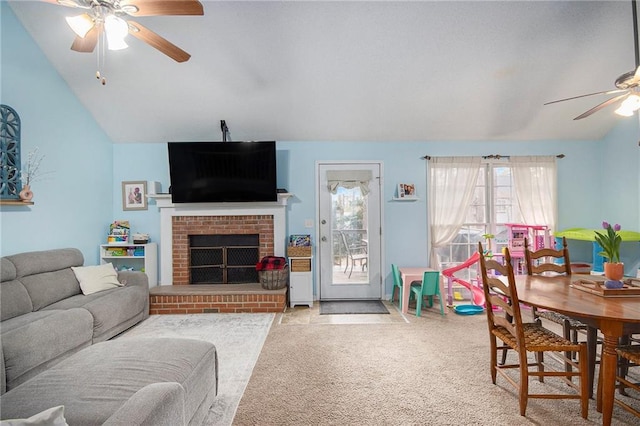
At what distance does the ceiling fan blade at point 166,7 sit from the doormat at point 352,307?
331cm

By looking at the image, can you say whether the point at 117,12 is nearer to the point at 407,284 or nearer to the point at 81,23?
the point at 81,23

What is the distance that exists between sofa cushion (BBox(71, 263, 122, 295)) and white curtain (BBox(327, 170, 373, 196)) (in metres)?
2.82

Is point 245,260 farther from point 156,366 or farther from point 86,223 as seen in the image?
point 156,366

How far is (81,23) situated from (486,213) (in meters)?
4.79

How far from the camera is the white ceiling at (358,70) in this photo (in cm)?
297

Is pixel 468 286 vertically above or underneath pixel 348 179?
underneath

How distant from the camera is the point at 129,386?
151cm

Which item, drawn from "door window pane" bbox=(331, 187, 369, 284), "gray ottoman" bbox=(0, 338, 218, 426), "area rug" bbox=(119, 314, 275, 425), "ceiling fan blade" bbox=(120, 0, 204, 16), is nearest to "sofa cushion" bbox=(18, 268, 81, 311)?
"area rug" bbox=(119, 314, 275, 425)

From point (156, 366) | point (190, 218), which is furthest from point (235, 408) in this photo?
point (190, 218)

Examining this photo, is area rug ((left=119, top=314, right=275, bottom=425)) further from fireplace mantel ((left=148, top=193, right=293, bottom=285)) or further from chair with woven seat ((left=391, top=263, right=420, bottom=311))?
chair with woven seat ((left=391, top=263, right=420, bottom=311))

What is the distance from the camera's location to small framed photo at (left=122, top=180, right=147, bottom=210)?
4.54m

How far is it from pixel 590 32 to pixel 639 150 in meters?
1.96

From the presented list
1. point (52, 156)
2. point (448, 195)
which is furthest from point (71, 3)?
point (448, 195)

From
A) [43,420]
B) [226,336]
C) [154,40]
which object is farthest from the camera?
[226,336]
